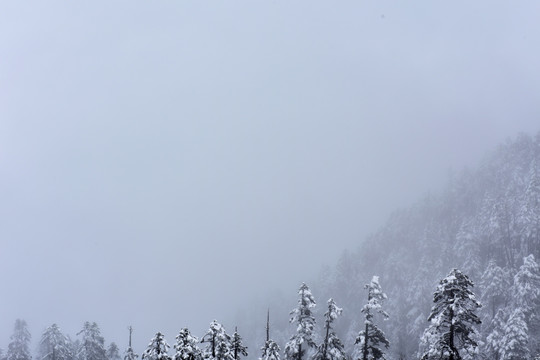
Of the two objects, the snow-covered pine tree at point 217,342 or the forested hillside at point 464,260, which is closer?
the snow-covered pine tree at point 217,342

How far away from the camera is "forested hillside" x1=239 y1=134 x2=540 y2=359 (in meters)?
58.9

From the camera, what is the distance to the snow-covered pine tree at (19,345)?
57.3 m

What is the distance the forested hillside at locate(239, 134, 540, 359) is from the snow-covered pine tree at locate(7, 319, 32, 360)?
2056 inches

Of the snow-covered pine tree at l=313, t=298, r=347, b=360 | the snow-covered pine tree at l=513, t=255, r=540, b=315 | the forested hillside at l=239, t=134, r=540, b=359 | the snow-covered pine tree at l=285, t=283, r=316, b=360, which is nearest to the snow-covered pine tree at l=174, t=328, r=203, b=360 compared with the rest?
the snow-covered pine tree at l=285, t=283, r=316, b=360

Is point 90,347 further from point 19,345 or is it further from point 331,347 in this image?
point 331,347

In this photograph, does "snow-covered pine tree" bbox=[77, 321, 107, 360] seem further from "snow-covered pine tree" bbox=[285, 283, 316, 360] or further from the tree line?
"snow-covered pine tree" bbox=[285, 283, 316, 360]

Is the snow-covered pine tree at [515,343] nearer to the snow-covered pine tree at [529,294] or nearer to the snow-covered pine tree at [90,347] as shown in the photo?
the snow-covered pine tree at [529,294]

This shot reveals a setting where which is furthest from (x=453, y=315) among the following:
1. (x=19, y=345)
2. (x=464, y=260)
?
(x=464, y=260)

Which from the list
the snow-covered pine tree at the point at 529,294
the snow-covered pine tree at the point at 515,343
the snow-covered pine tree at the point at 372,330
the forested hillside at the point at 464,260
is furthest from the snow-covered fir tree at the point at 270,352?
the snow-covered pine tree at the point at 529,294

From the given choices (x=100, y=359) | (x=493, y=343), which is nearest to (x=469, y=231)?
(x=493, y=343)

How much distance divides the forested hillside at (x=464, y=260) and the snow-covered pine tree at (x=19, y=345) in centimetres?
5221

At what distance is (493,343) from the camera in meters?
46.2

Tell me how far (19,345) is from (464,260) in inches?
3115

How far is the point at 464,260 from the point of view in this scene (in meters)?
88.2
